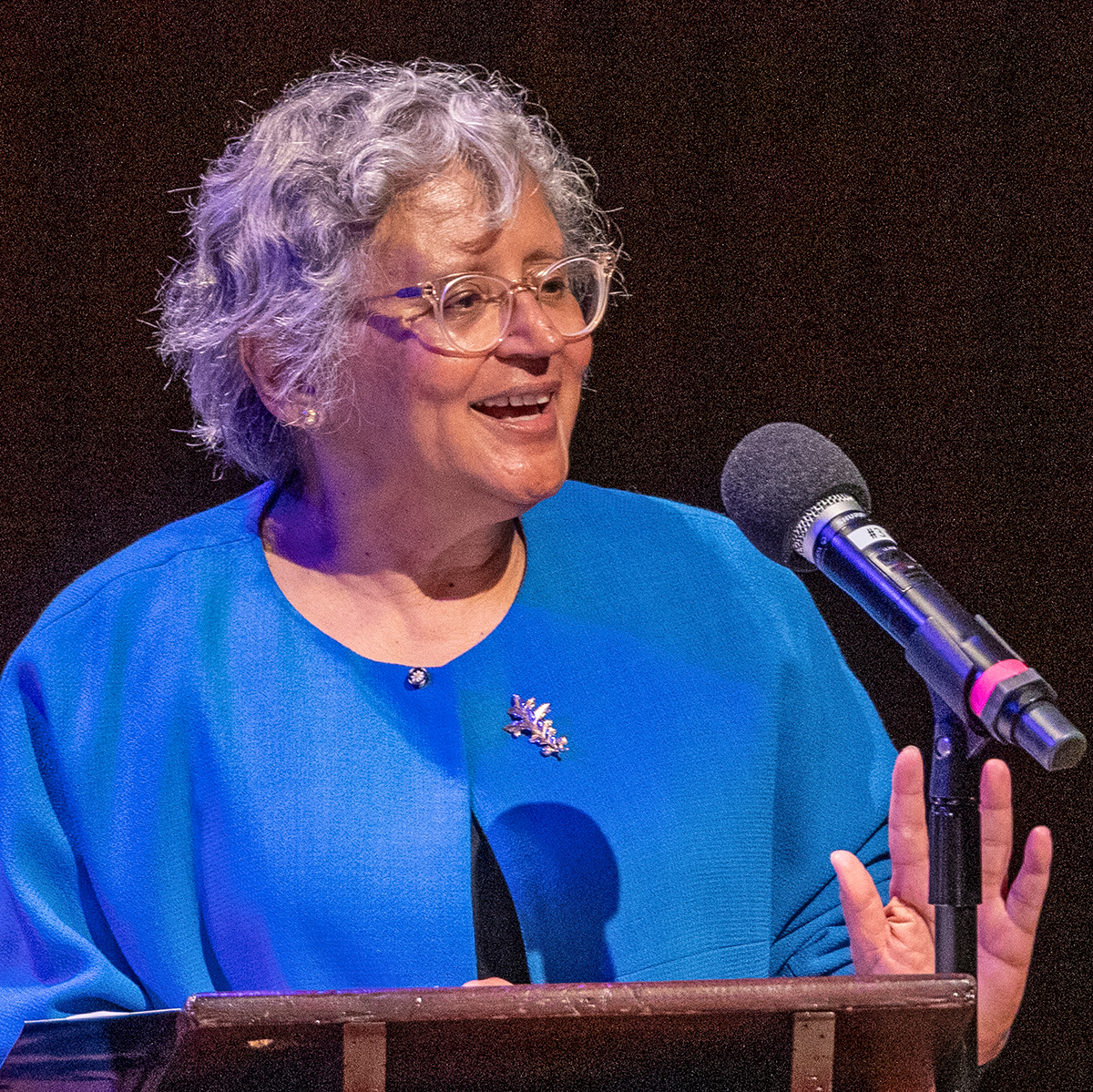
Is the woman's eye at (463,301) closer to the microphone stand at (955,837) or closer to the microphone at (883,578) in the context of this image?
the microphone at (883,578)

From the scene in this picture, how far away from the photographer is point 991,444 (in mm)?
2488

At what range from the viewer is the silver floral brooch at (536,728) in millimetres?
1919

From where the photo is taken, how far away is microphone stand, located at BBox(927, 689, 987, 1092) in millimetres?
1205

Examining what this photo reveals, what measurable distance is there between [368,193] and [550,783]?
33.5 inches

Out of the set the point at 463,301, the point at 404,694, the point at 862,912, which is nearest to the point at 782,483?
the point at 862,912

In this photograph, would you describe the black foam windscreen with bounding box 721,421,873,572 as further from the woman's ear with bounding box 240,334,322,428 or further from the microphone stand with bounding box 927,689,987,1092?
the woman's ear with bounding box 240,334,322,428

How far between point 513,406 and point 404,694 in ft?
1.43

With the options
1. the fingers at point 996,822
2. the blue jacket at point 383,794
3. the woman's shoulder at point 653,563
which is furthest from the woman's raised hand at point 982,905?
the woman's shoulder at point 653,563

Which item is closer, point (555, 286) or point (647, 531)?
point (555, 286)

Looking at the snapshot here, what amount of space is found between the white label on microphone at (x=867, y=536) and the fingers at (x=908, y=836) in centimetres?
32

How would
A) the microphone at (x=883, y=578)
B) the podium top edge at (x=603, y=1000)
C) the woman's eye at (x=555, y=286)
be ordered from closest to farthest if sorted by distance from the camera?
the podium top edge at (x=603, y=1000), the microphone at (x=883, y=578), the woman's eye at (x=555, y=286)

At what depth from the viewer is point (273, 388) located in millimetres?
2037

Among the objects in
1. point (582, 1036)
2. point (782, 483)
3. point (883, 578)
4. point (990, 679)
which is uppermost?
point (782, 483)

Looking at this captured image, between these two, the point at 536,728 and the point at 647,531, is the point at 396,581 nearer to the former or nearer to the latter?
the point at 536,728
